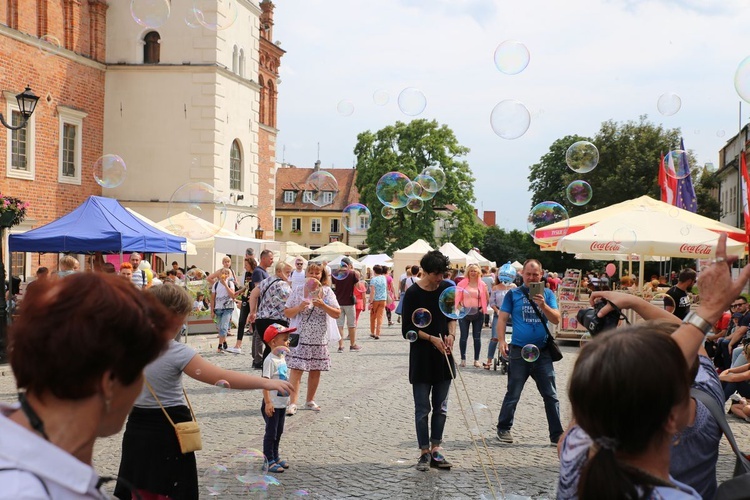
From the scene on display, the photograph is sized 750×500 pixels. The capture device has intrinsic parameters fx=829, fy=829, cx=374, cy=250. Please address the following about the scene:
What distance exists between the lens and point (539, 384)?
782 cm

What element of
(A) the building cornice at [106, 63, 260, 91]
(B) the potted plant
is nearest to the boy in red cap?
(B) the potted plant

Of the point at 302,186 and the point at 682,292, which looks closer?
the point at 682,292

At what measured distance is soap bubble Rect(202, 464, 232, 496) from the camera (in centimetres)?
522

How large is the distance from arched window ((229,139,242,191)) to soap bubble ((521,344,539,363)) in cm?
2423

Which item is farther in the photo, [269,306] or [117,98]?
[117,98]

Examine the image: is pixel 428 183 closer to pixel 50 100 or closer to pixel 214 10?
pixel 50 100

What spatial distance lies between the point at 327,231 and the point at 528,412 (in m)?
68.0

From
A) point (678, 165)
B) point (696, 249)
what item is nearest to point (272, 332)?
point (696, 249)

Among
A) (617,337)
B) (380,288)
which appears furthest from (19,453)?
(380,288)

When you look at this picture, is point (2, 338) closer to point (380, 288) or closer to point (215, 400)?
point (215, 400)

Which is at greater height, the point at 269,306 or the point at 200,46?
the point at 200,46

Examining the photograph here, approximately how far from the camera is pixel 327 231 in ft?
253

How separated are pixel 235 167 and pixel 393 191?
1852 centimetres

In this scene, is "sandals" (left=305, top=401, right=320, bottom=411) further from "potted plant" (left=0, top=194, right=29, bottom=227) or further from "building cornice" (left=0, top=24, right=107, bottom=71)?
"building cornice" (left=0, top=24, right=107, bottom=71)
